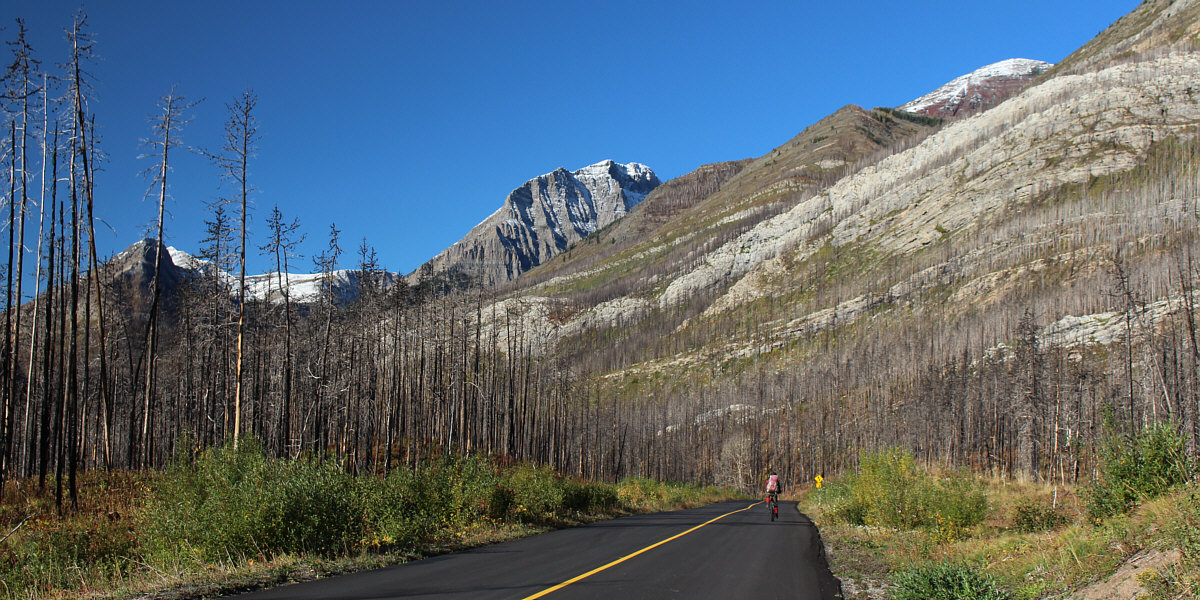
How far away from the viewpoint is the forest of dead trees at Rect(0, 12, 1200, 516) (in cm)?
2444

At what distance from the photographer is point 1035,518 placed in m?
16.8

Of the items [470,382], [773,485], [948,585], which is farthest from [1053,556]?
[470,382]

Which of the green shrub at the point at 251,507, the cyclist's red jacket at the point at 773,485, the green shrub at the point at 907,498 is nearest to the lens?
the green shrub at the point at 251,507

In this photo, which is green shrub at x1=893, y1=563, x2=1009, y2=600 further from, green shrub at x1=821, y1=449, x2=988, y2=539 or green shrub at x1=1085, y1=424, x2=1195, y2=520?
green shrub at x1=821, y1=449, x2=988, y2=539

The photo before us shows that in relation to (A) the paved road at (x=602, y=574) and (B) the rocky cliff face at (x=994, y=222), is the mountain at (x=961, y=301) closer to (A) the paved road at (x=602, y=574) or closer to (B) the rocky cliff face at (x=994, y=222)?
(B) the rocky cliff face at (x=994, y=222)

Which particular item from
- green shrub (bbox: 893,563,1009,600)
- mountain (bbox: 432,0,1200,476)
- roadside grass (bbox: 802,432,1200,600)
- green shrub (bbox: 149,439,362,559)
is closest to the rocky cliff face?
mountain (bbox: 432,0,1200,476)

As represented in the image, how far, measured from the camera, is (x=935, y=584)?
7.86m

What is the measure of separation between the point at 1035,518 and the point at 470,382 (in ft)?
125

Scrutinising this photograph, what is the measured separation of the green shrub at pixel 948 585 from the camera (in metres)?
7.48

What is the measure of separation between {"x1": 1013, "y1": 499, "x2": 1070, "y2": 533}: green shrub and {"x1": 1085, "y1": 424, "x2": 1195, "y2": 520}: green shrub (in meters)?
5.07

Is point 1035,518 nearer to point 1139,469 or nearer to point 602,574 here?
point 1139,469

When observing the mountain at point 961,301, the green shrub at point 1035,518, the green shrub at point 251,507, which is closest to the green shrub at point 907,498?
the green shrub at point 1035,518

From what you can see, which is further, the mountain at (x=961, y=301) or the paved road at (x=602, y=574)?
the mountain at (x=961, y=301)

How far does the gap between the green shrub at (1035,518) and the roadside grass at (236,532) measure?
1262 cm
